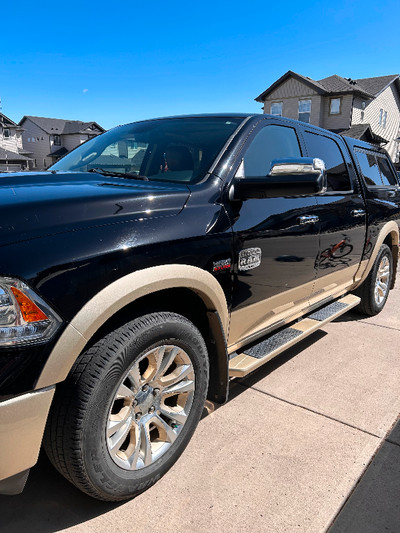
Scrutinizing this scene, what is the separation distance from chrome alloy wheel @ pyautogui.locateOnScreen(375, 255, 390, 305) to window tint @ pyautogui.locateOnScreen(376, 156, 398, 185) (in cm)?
95

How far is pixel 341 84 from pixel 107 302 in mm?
32122

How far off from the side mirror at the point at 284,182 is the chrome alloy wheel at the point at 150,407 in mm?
941

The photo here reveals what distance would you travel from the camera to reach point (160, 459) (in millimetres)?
2066

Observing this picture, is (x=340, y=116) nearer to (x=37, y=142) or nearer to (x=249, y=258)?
(x=249, y=258)

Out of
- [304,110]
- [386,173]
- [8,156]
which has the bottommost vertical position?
[386,173]

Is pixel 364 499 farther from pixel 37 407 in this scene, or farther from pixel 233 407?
pixel 37 407

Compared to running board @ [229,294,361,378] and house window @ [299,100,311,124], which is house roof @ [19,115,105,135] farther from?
running board @ [229,294,361,378]

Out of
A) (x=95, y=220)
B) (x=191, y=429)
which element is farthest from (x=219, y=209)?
(x=191, y=429)

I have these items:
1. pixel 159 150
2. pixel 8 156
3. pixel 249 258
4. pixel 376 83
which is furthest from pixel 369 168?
pixel 8 156

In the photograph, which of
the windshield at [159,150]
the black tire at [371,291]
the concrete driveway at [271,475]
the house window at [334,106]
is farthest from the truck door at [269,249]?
the house window at [334,106]

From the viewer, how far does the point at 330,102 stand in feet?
96.0

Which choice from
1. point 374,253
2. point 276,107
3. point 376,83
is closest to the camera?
point 374,253

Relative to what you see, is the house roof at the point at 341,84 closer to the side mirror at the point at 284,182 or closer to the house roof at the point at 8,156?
the house roof at the point at 8,156

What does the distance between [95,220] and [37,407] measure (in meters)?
0.75
